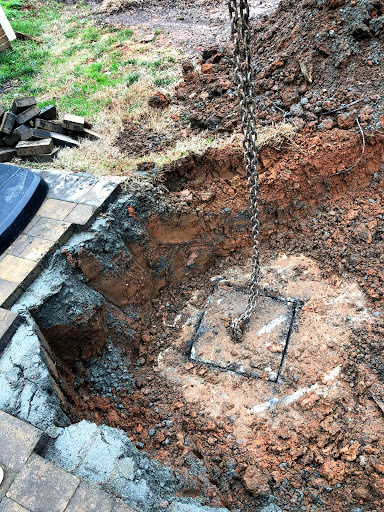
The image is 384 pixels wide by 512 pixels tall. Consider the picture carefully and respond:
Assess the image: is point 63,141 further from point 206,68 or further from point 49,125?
point 206,68

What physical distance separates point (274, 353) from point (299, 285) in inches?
37.8

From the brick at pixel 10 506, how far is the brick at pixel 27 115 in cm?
501

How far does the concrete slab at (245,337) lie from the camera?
379 centimetres

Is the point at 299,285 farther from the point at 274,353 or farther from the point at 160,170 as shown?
the point at 160,170

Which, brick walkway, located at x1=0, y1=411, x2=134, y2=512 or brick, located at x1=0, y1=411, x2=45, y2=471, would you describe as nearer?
brick walkway, located at x1=0, y1=411, x2=134, y2=512

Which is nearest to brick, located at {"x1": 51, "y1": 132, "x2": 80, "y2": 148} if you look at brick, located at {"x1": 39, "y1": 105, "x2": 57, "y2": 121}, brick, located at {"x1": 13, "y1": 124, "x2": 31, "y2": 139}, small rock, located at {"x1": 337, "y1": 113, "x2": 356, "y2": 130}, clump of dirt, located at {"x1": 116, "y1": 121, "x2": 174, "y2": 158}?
brick, located at {"x1": 13, "y1": 124, "x2": 31, "y2": 139}

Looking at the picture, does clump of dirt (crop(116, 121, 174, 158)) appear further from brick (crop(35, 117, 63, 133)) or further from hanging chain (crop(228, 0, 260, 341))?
hanging chain (crop(228, 0, 260, 341))

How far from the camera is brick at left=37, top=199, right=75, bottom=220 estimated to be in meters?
3.99

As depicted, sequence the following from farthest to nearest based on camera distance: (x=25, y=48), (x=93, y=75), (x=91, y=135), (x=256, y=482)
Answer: (x=25, y=48) < (x=93, y=75) < (x=91, y=135) < (x=256, y=482)

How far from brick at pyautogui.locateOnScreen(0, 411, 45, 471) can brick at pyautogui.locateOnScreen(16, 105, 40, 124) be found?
4525mm

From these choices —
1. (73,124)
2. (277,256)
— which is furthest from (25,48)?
(277,256)

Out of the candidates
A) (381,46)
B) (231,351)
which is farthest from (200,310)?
(381,46)

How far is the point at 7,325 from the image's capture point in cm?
302

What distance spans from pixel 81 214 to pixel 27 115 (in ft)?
8.87
